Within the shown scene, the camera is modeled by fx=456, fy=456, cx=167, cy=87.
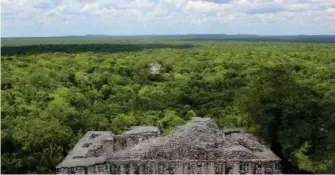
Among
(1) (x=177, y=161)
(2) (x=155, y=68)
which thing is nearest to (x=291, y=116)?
(1) (x=177, y=161)

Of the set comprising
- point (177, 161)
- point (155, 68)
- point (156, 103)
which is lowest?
point (156, 103)

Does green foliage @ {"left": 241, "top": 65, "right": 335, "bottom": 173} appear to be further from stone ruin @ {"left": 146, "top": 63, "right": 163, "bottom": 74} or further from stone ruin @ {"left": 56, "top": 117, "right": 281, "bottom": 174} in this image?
stone ruin @ {"left": 146, "top": 63, "right": 163, "bottom": 74}

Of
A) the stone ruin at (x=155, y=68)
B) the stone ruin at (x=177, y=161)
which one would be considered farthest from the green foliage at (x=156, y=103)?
the stone ruin at (x=177, y=161)

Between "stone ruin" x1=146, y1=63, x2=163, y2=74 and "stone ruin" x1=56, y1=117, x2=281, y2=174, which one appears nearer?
"stone ruin" x1=56, y1=117, x2=281, y2=174

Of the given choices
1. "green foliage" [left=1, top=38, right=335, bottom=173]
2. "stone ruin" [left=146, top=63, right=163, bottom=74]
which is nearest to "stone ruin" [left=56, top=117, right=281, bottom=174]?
"green foliage" [left=1, top=38, right=335, bottom=173]

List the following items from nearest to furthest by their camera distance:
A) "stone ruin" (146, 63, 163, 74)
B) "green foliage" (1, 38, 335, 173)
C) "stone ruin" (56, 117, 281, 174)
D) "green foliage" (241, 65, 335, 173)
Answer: "stone ruin" (56, 117, 281, 174)
"green foliage" (241, 65, 335, 173)
"green foliage" (1, 38, 335, 173)
"stone ruin" (146, 63, 163, 74)

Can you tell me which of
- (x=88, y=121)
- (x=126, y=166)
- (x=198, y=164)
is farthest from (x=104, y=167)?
(x=88, y=121)

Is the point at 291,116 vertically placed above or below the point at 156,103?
above

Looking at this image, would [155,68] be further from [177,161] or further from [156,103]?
[177,161]

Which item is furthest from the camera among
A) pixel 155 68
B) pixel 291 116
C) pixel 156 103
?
pixel 155 68

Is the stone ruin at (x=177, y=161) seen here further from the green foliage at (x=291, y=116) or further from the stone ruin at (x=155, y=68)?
the stone ruin at (x=155, y=68)
